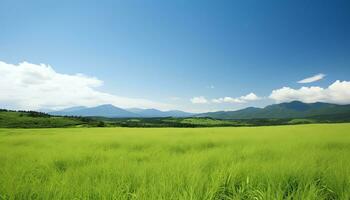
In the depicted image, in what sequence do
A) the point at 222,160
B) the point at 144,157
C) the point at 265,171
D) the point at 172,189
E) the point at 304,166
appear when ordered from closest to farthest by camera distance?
the point at 172,189, the point at 265,171, the point at 304,166, the point at 222,160, the point at 144,157

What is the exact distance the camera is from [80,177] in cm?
397

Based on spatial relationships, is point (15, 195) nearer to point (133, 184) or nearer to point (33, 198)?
point (33, 198)

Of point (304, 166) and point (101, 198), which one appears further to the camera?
point (304, 166)

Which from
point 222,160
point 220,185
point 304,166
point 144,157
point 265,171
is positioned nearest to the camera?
point 220,185

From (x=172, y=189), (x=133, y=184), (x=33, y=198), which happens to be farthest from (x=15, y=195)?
(x=172, y=189)

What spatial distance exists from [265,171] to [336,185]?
96cm

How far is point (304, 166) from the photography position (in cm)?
422

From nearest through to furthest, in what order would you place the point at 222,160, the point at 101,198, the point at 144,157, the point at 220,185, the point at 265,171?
the point at 101,198 → the point at 220,185 → the point at 265,171 → the point at 222,160 → the point at 144,157

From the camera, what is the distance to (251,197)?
2861mm

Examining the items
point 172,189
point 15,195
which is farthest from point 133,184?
point 15,195

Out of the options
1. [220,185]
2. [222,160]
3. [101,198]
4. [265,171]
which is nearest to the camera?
[101,198]

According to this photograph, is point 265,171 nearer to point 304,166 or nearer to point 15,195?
point 304,166

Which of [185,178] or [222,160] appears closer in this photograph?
[185,178]

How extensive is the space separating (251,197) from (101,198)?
1.84 metres
